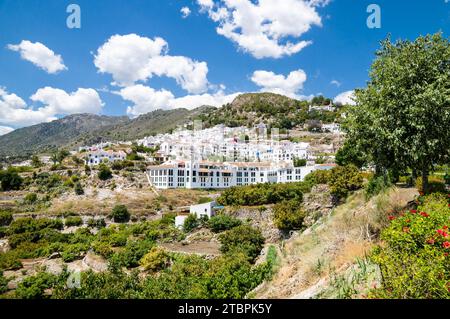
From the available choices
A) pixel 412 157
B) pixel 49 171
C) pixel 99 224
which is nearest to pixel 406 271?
pixel 412 157

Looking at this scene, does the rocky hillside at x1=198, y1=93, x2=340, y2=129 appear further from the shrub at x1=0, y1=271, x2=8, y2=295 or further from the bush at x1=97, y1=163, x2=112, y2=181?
the shrub at x1=0, y1=271, x2=8, y2=295

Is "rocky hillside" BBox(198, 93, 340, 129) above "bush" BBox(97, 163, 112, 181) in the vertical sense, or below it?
above

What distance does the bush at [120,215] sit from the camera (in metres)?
39.1

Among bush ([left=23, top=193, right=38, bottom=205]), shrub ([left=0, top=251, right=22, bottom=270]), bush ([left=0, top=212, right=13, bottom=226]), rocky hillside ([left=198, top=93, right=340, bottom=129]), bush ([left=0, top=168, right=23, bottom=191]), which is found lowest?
shrub ([left=0, top=251, right=22, bottom=270])

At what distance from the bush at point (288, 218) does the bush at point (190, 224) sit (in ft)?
27.8

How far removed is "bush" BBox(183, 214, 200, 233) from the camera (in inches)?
1152

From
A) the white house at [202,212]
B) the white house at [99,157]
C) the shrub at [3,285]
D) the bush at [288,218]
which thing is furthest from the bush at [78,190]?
the bush at [288,218]

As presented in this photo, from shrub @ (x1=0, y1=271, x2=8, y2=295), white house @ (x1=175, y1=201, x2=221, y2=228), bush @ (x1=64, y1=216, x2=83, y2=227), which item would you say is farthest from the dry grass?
bush @ (x1=64, y1=216, x2=83, y2=227)

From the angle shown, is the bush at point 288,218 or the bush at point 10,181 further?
the bush at point 10,181

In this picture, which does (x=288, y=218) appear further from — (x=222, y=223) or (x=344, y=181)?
(x=222, y=223)

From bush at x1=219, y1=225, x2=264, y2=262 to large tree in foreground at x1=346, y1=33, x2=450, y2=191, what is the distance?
12.9m

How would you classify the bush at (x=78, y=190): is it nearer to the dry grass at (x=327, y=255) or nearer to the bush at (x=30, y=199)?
the bush at (x=30, y=199)
